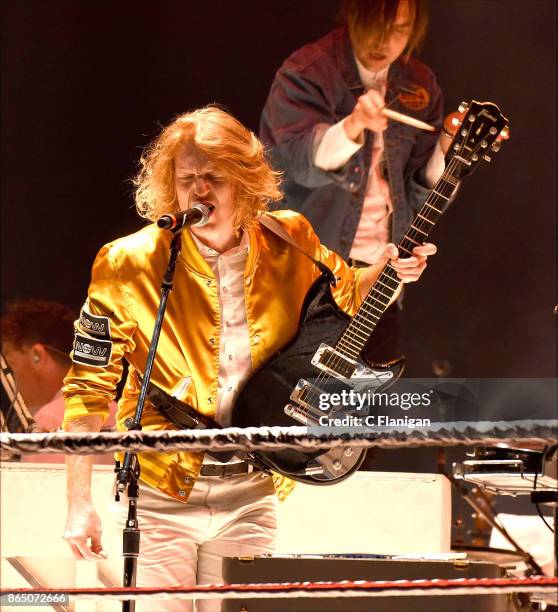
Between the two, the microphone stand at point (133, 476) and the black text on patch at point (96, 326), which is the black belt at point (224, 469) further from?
the black text on patch at point (96, 326)

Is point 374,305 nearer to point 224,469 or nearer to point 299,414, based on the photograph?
point 299,414

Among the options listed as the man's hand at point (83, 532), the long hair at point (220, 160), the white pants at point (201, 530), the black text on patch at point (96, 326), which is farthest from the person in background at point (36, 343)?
the man's hand at point (83, 532)

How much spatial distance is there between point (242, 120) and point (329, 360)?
5.94ft

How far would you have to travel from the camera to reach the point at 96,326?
8.29 ft

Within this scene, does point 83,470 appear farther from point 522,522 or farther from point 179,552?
point 522,522

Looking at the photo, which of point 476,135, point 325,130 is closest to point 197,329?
point 476,135

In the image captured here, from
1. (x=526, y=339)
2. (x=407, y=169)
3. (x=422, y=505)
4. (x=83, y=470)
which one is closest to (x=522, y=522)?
(x=526, y=339)

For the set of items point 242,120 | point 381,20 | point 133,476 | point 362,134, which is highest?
point 381,20

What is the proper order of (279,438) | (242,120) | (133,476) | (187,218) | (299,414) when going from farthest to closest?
(242,120) → (299,414) → (187,218) → (133,476) → (279,438)

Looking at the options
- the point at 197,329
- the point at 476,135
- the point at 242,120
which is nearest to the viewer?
the point at 197,329

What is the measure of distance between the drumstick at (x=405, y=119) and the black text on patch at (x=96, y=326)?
2.15 meters

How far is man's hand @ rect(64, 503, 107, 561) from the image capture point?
89.7 inches

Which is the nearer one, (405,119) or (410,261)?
(410,261)

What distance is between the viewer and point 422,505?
349 cm
